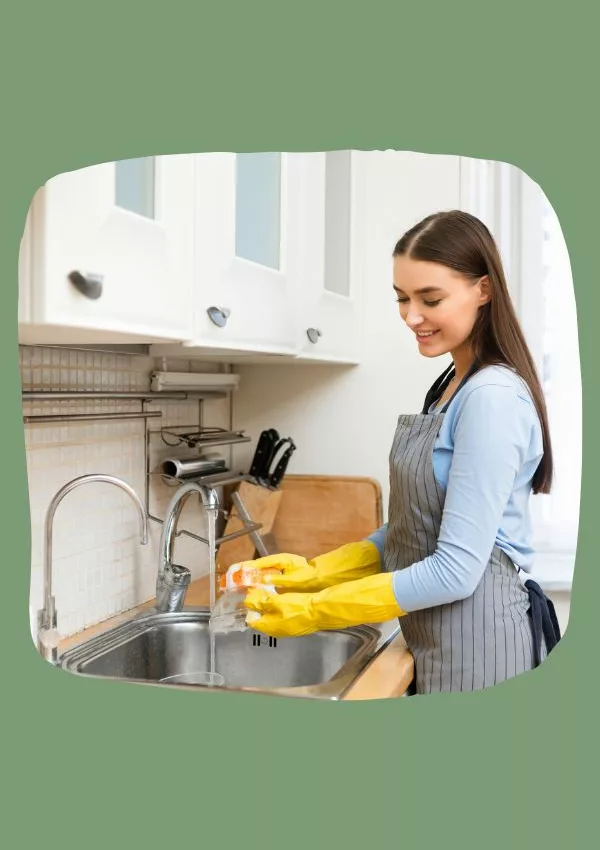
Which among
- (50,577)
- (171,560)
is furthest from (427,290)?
(50,577)

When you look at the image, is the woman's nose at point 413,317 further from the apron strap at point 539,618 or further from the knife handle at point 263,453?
the apron strap at point 539,618

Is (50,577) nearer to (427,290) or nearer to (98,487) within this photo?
(98,487)

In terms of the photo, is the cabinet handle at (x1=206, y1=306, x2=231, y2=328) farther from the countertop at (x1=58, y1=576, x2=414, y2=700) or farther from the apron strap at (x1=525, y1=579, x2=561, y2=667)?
the apron strap at (x1=525, y1=579, x2=561, y2=667)

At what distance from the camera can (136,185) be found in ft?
4.60

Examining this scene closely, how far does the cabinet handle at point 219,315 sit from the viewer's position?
1.48 metres

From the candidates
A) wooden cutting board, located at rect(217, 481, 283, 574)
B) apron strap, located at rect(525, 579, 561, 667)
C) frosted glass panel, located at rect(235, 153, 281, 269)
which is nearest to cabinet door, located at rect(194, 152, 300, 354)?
frosted glass panel, located at rect(235, 153, 281, 269)

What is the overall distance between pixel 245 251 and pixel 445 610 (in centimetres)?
60

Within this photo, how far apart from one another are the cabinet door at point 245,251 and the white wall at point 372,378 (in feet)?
0.28

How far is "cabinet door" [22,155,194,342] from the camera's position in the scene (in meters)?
1.29

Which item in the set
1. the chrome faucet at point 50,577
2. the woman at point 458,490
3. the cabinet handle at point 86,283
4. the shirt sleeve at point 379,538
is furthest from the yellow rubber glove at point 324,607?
the cabinet handle at point 86,283

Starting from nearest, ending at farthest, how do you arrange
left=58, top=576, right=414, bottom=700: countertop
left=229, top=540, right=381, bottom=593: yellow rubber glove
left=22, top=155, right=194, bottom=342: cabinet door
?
left=22, top=155, right=194, bottom=342: cabinet door
left=58, top=576, right=414, bottom=700: countertop
left=229, top=540, right=381, bottom=593: yellow rubber glove

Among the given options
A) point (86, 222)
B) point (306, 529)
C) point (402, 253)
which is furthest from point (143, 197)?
point (306, 529)

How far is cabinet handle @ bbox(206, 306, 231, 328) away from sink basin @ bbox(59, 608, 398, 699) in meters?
0.46

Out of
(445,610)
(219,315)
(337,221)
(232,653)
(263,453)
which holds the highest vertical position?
(337,221)
